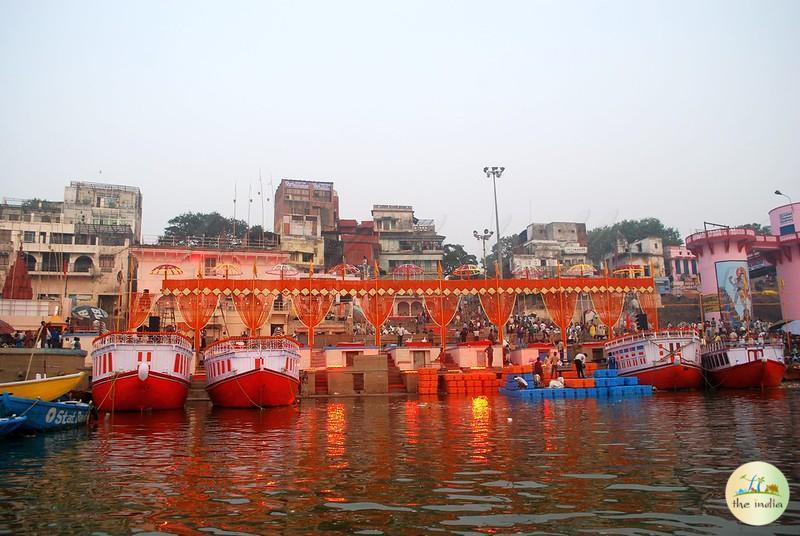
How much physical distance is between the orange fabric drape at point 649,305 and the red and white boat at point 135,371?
28.4 meters

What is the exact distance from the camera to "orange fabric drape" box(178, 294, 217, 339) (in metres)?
34.8

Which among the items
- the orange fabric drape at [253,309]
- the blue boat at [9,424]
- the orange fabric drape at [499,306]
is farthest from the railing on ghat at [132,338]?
the orange fabric drape at [499,306]

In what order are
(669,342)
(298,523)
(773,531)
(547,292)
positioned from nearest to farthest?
(773,531)
(298,523)
(669,342)
(547,292)

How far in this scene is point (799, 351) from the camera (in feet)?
124

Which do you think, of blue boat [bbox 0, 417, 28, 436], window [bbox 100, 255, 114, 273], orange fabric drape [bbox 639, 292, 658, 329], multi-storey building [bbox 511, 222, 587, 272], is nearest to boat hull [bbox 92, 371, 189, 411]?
blue boat [bbox 0, 417, 28, 436]

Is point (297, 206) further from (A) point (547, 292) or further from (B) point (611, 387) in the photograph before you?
(B) point (611, 387)

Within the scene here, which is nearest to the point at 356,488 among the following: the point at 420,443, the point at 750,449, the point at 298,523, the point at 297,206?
the point at 298,523

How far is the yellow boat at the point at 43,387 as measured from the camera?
16.7 meters

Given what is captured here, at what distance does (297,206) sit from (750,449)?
60556mm

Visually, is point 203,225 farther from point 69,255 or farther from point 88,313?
point 88,313

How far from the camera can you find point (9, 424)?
45.4ft

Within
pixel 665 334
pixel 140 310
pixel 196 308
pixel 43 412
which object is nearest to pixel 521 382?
pixel 665 334
